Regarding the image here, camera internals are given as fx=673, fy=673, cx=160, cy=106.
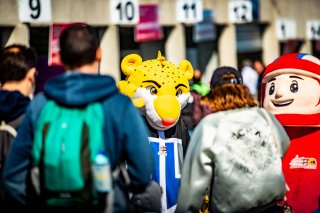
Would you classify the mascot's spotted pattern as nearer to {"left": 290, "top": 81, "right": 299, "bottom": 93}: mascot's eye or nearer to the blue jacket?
{"left": 290, "top": 81, "right": 299, "bottom": 93}: mascot's eye

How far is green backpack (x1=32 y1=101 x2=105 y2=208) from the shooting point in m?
3.48

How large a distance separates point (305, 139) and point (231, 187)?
1.56 metres

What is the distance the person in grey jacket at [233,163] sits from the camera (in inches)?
158

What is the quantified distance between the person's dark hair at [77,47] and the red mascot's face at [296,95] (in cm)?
221

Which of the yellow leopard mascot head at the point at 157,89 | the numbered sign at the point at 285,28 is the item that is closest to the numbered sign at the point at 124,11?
the numbered sign at the point at 285,28

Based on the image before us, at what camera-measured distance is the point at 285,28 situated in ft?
66.3

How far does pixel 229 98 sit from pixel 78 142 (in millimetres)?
1132

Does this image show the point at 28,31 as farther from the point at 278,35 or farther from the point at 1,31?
the point at 278,35

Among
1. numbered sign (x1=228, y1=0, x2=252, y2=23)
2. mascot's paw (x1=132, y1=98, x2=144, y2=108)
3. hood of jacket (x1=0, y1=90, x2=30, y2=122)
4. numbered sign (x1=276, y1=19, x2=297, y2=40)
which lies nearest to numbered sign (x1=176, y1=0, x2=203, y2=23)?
numbered sign (x1=228, y1=0, x2=252, y2=23)

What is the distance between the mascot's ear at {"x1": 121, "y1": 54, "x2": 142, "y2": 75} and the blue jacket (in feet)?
6.65

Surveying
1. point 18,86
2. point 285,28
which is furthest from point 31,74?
point 285,28

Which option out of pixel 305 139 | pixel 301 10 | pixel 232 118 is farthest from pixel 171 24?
pixel 232 118

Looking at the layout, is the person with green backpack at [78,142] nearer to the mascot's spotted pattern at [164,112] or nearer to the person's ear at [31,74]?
the person's ear at [31,74]

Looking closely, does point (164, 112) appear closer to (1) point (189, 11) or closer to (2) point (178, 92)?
(2) point (178, 92)
